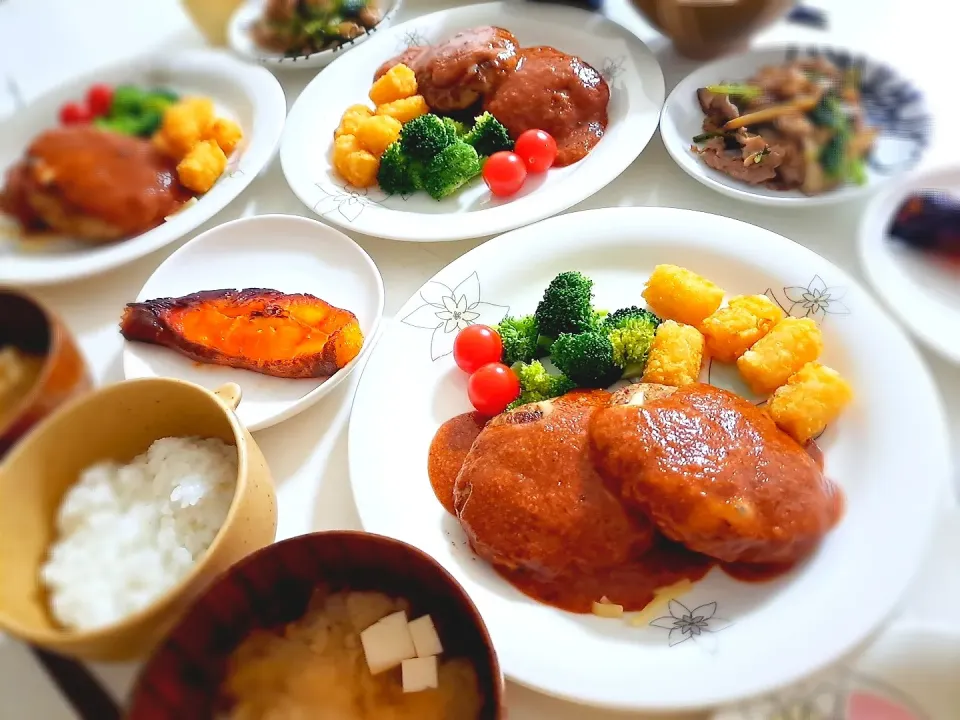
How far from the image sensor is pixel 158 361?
93 cm

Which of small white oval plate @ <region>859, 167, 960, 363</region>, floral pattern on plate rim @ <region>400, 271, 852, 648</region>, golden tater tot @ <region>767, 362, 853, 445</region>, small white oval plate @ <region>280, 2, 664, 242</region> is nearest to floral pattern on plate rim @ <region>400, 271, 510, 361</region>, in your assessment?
floral pattern on plate rim @ <region>400, 271, 852, 648</region>

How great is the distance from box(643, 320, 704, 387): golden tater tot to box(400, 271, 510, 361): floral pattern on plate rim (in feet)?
0.81

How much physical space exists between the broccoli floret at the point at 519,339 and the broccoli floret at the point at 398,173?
358 millimetres

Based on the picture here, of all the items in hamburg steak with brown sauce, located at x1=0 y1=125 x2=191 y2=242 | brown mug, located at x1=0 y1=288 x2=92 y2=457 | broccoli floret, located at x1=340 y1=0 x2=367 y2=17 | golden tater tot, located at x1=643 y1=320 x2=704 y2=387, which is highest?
hamburg steak with brown sauce, located at x1=0 y1=125 x2=191 y2=242

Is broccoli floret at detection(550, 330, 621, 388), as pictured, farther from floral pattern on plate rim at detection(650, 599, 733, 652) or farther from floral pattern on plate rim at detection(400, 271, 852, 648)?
floral pattern on plate rim at detection(650, 599, 733, 652)

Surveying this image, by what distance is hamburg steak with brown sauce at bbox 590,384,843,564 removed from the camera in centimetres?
67

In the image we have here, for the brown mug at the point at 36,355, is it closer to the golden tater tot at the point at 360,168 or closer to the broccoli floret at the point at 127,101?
the broccoli floret at the point at 127,101

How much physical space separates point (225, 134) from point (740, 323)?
661 mm

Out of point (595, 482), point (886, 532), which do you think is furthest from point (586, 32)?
point (886, 532)

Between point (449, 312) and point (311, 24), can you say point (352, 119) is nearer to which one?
point (311, 24)

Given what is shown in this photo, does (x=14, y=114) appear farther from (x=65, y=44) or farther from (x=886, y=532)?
(x=886, y=532)

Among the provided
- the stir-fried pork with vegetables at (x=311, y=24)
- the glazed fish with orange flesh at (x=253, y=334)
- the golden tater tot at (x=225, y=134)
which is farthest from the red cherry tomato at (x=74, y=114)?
the glazed fish with orange flesh at (x=253, y=334)

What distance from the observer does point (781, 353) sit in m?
0.79

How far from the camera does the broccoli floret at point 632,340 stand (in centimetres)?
89
